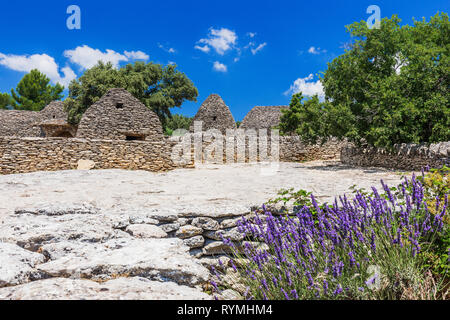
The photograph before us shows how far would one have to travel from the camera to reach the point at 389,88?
38.1 ft

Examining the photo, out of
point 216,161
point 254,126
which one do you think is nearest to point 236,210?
point 216,161

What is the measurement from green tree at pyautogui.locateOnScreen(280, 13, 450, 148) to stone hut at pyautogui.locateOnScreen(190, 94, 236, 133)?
15.0 meters

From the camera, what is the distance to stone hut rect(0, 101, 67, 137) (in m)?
30.0

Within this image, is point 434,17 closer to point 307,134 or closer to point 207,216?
point 307,134

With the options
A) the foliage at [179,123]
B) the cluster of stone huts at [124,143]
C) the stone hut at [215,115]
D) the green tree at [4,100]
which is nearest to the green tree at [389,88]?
the cluster of stone huts at [124,143]

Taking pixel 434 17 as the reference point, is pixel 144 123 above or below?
below

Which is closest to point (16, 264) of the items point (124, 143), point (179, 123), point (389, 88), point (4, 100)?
point (124, 143)

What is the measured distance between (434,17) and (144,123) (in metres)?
17.1

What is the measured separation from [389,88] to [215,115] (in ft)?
63.5

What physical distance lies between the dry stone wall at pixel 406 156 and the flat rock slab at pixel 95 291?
9.90 meters

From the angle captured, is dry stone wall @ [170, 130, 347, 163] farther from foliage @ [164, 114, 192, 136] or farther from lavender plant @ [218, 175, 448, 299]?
foliage @ [164, 114, 192, 136]

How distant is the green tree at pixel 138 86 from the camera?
83.2ft
